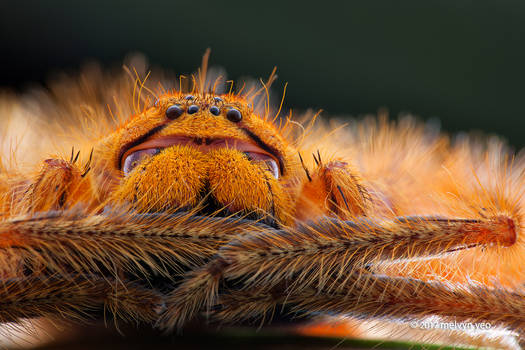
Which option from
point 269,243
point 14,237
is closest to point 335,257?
point 269,243

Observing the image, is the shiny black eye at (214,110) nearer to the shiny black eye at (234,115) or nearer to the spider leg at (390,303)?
the shiny black eye at (234,115)

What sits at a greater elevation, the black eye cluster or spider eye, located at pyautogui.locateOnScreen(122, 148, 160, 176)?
the black eye cluster

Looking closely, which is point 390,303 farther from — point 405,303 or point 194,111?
point 194,111

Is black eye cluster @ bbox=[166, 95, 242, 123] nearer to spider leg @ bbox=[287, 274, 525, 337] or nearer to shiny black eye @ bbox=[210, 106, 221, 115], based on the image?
shiny black eye @ bbox=[210, 106, 221, 115]

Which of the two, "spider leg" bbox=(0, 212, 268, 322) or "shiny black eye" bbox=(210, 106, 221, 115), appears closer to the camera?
"spider leg" bbox=(0, 212, 268, 322)

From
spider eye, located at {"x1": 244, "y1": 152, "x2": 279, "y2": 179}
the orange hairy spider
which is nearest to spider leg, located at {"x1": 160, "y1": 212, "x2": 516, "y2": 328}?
the orange hairy spider

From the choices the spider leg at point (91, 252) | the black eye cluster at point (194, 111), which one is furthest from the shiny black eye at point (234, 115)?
the spider leg at point (91, 252)

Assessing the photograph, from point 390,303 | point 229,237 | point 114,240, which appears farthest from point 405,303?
point 114,240
